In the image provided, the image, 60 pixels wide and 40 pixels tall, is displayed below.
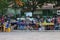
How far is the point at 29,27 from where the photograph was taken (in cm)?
2367

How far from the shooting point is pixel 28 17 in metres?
25.1

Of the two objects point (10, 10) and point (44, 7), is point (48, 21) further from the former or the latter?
point (44, 7)

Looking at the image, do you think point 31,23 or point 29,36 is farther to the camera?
point 31,23

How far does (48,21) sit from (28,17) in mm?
1967

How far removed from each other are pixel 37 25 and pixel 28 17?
1.66 meters

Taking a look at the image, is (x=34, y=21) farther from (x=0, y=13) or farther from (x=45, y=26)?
(x=0, y=13)

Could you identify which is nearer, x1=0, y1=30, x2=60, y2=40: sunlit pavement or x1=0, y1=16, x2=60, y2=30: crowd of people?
x1=0, y1=30, x2=60, y2=40: sunlit pavement

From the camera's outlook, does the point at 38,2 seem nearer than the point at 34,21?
No

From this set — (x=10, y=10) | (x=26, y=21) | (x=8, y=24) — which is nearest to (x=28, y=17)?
(x=26, y=21)

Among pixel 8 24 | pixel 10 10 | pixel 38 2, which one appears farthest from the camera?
pixel 38 2

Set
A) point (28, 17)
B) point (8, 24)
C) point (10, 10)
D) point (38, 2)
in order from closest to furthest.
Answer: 1. point (8, 24)
2. point (28, 17)
3. point (10, 10)
4. point (38, 2)

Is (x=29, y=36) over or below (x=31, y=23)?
below

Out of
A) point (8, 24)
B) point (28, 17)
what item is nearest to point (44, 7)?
point (28, 17)

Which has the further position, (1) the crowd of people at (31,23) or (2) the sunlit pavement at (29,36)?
(1) the crowd of people at (31,23)
